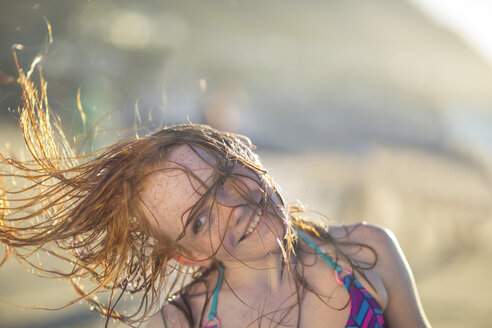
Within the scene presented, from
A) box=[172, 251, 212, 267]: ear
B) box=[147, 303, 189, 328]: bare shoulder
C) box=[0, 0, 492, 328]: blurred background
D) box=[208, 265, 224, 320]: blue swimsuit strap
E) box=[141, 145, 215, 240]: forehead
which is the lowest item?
box=[147, 303, 189, 328]: bare shoulder

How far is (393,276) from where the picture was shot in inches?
77.4

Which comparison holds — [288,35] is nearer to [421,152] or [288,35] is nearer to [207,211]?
[421,152]

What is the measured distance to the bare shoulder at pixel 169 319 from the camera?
1906 mm

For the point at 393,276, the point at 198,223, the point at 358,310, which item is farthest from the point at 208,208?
the point at 393,276

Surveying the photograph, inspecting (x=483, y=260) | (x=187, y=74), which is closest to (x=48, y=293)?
(x=483, y=260)

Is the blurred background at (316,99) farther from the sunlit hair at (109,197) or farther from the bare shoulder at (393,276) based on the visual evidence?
the bare shoulder at (393,276)

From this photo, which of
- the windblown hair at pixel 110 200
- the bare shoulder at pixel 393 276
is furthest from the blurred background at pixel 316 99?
the bare shoulder at pixel 393 276

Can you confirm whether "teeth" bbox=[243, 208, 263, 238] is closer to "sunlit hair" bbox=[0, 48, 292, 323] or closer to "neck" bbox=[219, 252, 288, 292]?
"sunlit hair" bbox=[0, 48, 292, 323]

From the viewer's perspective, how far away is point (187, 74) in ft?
43.9

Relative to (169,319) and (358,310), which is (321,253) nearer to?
(358,310)

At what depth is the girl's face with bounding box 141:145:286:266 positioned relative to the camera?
1737mm

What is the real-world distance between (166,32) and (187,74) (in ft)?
6.99

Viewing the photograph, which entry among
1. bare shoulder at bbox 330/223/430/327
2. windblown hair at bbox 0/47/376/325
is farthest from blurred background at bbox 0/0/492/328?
bare shoulder at bbox 330/223/430/327

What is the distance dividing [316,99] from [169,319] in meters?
14.9
